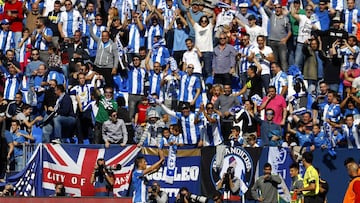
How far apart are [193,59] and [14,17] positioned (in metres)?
5.22

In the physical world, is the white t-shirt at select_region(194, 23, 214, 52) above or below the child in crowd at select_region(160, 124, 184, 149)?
above

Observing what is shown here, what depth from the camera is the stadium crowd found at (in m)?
26.5

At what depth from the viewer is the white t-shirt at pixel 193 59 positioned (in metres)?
28.8

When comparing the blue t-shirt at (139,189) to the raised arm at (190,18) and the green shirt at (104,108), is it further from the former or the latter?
the raised arm at (190,18)

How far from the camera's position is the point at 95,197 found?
24.5 metres

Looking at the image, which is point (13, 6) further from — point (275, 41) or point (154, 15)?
point (275, 41)

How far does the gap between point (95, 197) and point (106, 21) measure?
7.65m

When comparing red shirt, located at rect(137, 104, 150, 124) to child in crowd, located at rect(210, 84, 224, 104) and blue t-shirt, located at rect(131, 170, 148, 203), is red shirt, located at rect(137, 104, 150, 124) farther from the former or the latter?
blue t-shirt, located at rect(131, 170, 148, 203)

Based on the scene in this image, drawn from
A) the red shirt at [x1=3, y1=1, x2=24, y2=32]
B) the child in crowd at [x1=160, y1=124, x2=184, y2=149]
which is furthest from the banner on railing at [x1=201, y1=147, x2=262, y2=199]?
the red shirt at [x1=3, y1=1, x2=24, y2=32]

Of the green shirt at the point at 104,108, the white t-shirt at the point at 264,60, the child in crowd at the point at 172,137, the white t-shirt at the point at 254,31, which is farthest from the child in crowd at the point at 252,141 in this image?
the white t-shirt at the point at 254,31

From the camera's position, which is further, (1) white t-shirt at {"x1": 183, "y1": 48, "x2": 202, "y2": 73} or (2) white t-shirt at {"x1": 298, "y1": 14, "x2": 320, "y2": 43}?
(2) white t-shirt at {"x1": 298, "y1": 14, "x2": 320, "y2": 43}

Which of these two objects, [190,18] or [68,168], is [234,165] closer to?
[68,168]

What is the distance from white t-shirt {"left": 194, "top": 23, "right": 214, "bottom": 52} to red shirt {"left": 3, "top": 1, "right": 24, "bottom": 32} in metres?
4.78

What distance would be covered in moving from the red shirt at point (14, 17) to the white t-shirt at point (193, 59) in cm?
479
